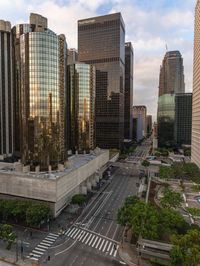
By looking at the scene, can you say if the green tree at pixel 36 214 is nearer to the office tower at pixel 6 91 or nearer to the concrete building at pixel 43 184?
the concrete building at pixel 43 184

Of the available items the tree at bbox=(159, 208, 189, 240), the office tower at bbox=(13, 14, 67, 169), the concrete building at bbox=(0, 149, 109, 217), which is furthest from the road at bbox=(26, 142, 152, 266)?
the office tower at bbox=(13, 14, 67, 169)

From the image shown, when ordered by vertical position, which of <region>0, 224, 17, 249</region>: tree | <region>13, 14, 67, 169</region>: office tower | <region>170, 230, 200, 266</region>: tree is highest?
<region>13, 14, 67, 169</region>: office tower

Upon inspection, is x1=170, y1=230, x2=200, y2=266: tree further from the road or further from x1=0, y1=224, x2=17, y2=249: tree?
x1=0, y1=224, x2=17, y2=249: tree

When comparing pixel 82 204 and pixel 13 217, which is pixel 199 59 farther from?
pixel 13 217

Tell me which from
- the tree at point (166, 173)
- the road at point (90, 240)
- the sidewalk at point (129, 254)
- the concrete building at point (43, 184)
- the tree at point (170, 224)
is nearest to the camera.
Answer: the sidewalk at point (129, 254)

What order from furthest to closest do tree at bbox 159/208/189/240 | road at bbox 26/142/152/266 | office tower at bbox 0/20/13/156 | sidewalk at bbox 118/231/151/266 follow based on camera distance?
office tower at bbox 0/20/13/156, tree at bbox 159/208/189/240, road at bbox 26/142/152/266, sidewalk at bbox 118/231/151/266

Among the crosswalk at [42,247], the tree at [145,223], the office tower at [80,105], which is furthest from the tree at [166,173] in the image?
the crosswalk at [42,247]

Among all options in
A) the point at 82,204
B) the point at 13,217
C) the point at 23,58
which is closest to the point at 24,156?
the point at 13,217
